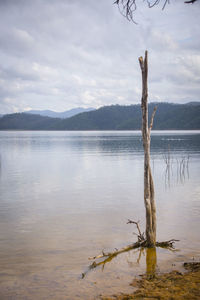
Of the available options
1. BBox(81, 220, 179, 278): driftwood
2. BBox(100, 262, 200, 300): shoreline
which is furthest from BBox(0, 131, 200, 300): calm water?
BBox(100, 262, 200, 300): shoreline

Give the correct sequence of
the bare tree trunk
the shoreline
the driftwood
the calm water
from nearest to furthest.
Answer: the shoreline
the calm water
the driftwood
the bare tree trunk

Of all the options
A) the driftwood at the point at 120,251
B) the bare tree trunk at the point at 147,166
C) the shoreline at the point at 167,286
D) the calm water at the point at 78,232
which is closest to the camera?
the shoreline at the point at 167,286

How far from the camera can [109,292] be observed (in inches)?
213

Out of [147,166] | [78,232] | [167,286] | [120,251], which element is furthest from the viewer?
[78,232]

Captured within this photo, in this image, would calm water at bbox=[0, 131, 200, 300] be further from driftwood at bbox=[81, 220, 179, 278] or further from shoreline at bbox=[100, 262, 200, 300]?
shoreline at bbox=[100, 262, 200, 300]

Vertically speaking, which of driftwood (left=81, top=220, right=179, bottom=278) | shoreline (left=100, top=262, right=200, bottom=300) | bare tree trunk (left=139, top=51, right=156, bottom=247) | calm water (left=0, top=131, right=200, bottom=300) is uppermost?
bare tree trunk (left=139, top=51, right=156, bottom=247)

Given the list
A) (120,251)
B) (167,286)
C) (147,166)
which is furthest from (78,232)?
(167,286)

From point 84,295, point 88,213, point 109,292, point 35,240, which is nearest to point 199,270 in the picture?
point 109,292

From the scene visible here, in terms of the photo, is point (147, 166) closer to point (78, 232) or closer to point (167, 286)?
point (167, 286)

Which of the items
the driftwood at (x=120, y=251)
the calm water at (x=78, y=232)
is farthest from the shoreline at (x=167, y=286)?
the driftwood at (x=120, y=251)

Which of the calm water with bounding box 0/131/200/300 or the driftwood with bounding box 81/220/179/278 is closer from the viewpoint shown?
the calm water with bounding box 0/131/200/300

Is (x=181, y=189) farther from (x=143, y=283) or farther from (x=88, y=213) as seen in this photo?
(x=143, y=283)

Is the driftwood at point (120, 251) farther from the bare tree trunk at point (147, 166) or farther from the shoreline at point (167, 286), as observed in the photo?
the shoreline at point (167, 286)

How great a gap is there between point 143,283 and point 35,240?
4.18 m
